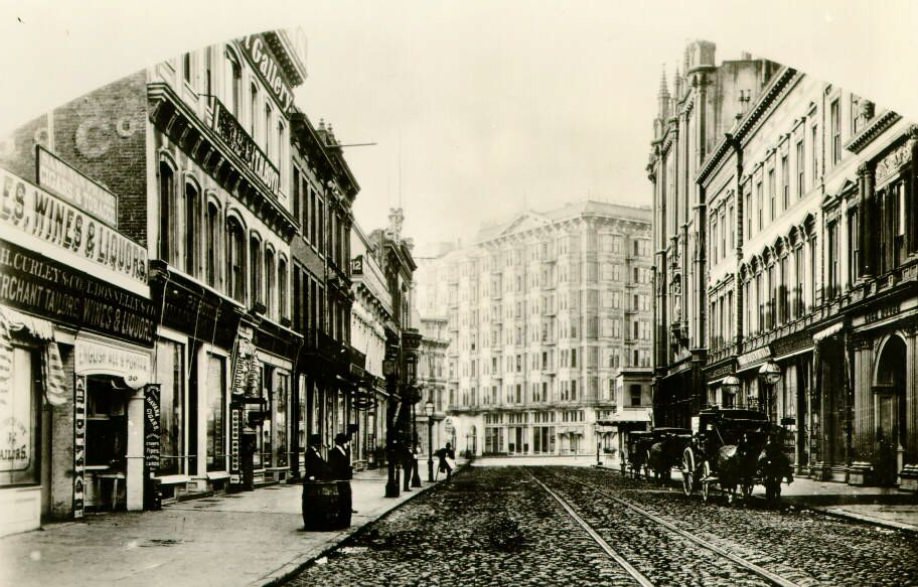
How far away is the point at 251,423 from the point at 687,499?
9.93 m

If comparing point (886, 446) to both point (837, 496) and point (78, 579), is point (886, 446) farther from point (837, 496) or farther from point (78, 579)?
point (78, 579)

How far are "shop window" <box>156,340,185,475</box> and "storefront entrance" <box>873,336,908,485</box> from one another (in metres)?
13.9

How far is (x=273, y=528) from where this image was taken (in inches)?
638

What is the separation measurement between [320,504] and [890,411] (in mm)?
14202

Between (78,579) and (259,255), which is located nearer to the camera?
(78,579)

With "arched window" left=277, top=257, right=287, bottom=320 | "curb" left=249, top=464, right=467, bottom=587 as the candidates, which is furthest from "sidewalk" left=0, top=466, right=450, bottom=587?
"arched window" left=277, top=257, right=287, bottom=320

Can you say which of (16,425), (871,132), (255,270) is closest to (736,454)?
(871,132)

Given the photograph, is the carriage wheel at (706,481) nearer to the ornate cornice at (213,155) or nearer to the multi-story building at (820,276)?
the multi-story building at (820,276)

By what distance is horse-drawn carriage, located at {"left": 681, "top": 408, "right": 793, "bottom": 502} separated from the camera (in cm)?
2233

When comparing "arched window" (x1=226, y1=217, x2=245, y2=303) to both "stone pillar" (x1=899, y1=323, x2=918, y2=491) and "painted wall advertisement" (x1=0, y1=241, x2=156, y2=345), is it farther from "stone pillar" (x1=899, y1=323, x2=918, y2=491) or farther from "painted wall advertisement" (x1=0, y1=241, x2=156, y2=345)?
"stone pillar" (x1=899, y1=323, x2=918, y2=491)

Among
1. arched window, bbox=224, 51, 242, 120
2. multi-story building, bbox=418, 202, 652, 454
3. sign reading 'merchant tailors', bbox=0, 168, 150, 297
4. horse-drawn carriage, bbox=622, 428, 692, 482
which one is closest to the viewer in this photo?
sign reading 'merchant tailors', bbox=0, 168, 150, 297

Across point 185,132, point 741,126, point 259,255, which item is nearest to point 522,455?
point 741,126

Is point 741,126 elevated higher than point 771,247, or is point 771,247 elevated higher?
point 741,126

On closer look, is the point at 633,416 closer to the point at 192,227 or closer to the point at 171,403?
the point at 192,227
